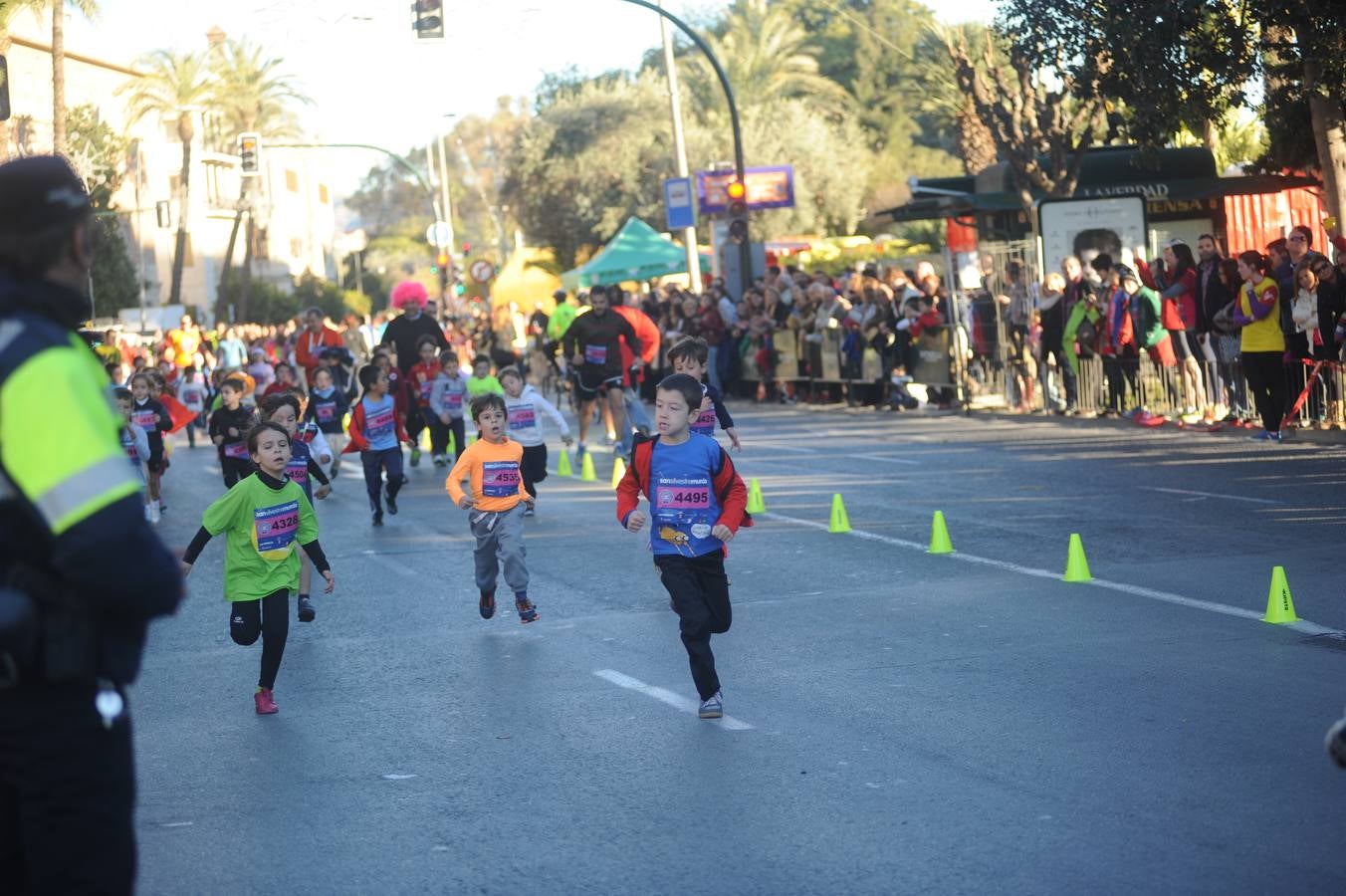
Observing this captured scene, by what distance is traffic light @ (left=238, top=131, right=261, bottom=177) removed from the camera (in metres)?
41.3

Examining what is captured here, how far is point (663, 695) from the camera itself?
8.36m

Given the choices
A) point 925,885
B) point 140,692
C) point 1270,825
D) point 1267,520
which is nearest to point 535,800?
point 925,885

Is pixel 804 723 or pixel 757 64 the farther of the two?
pixel 757 64

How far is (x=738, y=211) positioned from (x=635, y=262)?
6622 mm

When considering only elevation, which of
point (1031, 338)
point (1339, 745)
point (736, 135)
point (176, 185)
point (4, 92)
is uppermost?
point (176, 185)

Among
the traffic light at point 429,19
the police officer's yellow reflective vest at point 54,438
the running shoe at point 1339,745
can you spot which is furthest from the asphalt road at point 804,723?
the traffic light at point 429,19

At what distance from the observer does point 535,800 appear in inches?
258

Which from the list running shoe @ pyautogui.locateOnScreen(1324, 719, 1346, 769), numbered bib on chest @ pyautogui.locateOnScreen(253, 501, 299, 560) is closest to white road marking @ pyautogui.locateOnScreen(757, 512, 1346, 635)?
numbered bib on chest @ pyautogui.locateOnScreen(253, 501, 299, 560)

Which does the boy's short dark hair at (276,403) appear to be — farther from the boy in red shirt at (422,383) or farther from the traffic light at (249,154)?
the traffic light at (249,154)

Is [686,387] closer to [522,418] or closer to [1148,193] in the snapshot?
[522,418]

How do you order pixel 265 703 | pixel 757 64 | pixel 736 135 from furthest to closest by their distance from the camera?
1. pixel 757 64
2. pixel 736 135
3. pixel 265 703

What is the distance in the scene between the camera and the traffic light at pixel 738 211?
31781 millimetres

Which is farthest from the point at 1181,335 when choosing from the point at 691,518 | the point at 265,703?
the point at 265,703

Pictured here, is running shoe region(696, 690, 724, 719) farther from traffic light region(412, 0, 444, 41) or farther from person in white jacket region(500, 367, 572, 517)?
traffic light region(412, 0, 444, 41)
